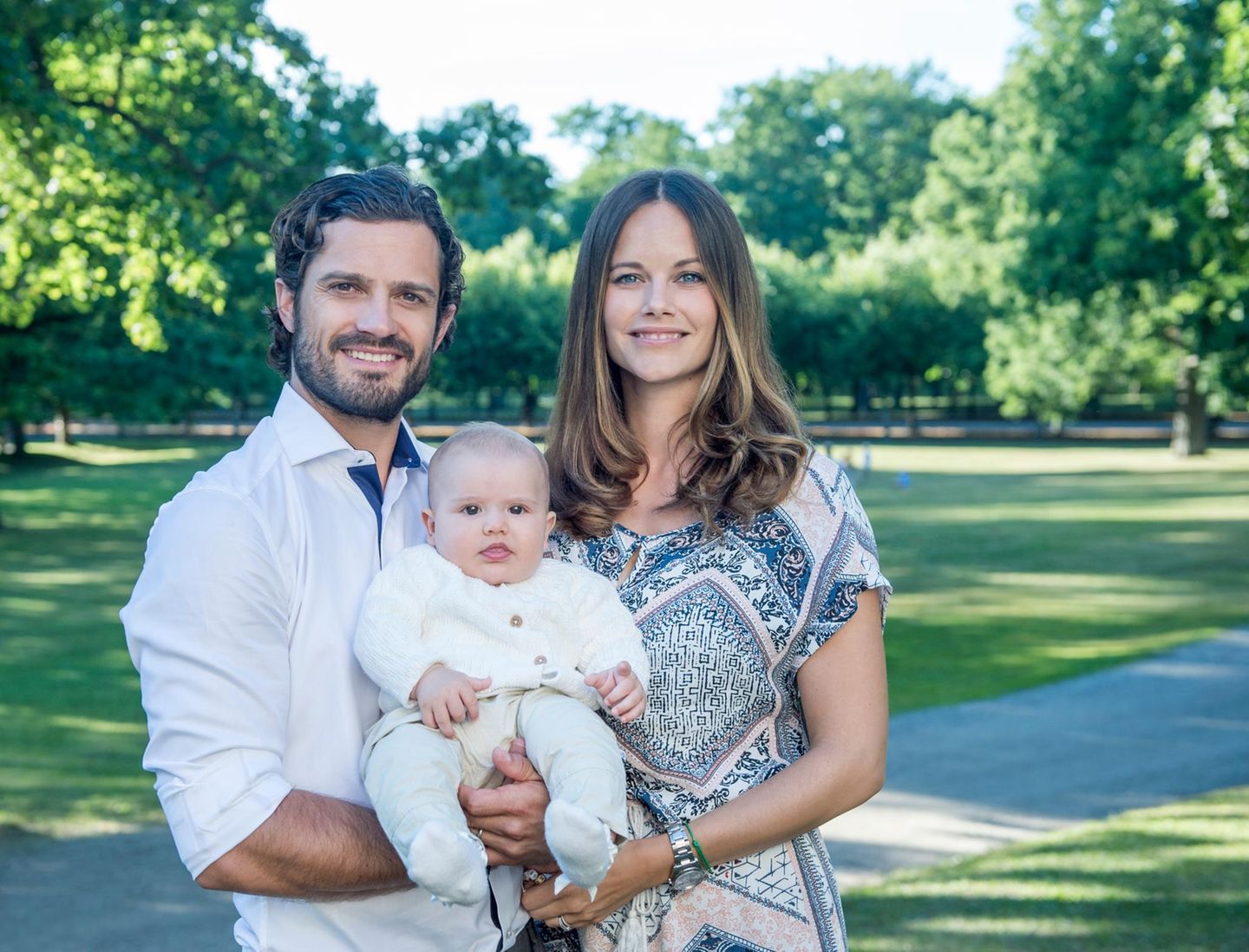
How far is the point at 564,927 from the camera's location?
2676mm

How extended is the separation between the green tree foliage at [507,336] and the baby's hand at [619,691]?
4513 centimetres

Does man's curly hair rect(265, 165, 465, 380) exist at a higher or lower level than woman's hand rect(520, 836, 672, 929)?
higher

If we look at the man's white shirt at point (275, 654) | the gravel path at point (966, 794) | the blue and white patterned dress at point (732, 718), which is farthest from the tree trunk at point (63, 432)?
the blue and white patterned dress at point (732, 718)

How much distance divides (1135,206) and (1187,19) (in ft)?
13.0

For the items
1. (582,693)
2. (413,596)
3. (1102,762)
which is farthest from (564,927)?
(1102,762)

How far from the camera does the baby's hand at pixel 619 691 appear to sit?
2.46m

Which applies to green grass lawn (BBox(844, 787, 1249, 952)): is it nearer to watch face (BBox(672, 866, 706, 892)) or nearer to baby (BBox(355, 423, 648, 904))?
watch face (BBox(672, 866, 706, 892))

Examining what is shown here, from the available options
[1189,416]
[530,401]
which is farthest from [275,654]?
[530,401]

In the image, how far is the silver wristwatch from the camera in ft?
8.40

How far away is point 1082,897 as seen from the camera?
5746mm

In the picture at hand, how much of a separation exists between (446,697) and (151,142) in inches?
520

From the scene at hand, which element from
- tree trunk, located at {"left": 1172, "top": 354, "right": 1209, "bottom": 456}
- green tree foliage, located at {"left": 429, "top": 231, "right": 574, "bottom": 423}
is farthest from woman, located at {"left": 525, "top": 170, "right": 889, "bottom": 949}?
green tree foliage, located at {"left": 429, "top": 231, "right": 574, "bottom": 423}

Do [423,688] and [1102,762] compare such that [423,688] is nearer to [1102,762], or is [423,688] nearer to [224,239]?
[1102,762]

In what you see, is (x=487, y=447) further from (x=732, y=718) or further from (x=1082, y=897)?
(x=1082, y=897)
